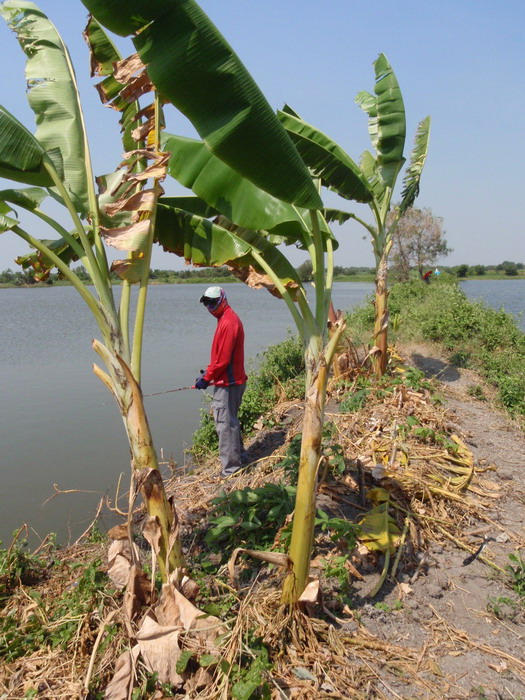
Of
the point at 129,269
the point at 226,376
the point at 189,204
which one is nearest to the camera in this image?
the point at 129,269

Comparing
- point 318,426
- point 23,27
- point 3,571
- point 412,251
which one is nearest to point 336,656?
point 318,426

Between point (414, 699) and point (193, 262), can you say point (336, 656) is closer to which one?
point (414, 699)

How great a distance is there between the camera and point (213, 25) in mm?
2473

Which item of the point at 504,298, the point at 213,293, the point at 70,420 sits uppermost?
the point at 213,293

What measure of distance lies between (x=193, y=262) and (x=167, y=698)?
2850mm

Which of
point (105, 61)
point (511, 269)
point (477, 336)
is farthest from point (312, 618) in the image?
point (511, 269)

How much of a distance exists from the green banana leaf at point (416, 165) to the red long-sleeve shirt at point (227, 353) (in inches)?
158

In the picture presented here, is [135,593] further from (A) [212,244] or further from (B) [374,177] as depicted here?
(B) [374,177]

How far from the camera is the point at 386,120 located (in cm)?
687

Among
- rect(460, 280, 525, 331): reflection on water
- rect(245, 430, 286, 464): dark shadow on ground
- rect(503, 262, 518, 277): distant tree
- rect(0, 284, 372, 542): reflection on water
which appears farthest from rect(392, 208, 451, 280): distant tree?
rect(503, 262, 518, 277): distant tree

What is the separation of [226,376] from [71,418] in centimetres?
452

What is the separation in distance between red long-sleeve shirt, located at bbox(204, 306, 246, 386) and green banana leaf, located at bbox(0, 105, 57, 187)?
2.74 meters

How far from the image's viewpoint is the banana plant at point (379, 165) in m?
4.87

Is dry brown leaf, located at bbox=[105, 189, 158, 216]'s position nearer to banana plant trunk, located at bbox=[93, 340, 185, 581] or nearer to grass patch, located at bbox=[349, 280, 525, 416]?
banana plant trunk, located at bbox=[93, 340, 185, 581]
